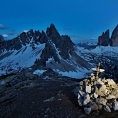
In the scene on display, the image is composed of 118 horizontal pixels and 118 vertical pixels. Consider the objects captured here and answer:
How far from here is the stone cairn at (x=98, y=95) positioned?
3112 centimetres

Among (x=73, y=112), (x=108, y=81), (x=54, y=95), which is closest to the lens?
(x=73, y=112)

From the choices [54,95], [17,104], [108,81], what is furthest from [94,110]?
[17,104]

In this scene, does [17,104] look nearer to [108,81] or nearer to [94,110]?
[94,110]

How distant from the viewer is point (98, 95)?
32.4m

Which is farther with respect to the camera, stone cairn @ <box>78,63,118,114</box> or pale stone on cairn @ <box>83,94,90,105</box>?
pale stone on cairn @ <box>83,94,90,105</box>

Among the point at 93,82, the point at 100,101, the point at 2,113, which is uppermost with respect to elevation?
the point at 93,82

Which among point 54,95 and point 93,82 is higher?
point 93,82

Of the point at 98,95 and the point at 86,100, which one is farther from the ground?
the point at 98,95

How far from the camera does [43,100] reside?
118ft

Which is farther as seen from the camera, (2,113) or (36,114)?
(2,113)

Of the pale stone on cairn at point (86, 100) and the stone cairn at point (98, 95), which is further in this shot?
the pale stone on cairn at point (86, 100)

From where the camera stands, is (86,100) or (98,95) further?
(98,95)

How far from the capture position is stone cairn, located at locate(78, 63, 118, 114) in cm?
3112

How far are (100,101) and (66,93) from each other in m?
8.02
